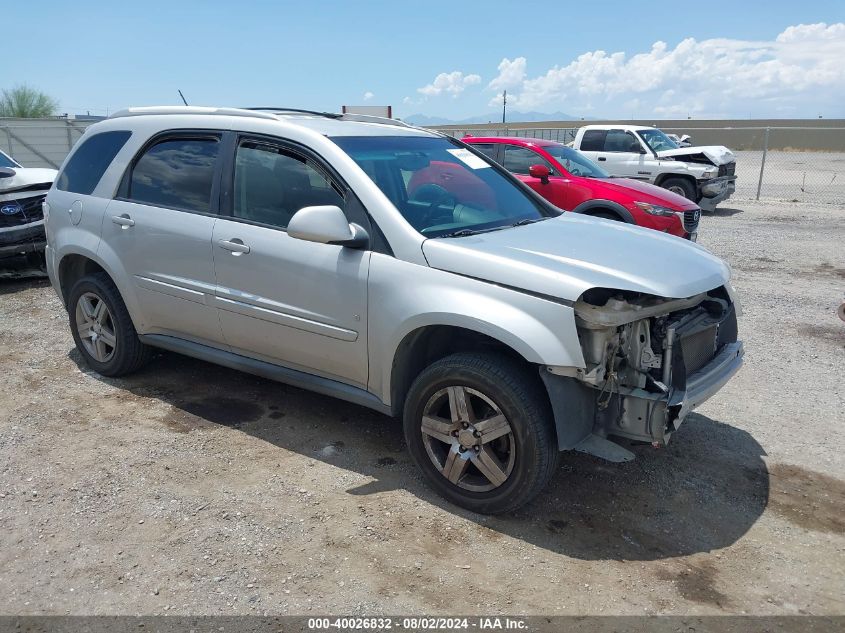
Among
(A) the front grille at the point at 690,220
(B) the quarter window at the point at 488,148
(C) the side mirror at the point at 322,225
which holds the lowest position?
(A) the front grille at the point at 690,220

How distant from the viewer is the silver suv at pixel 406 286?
340 centimetres

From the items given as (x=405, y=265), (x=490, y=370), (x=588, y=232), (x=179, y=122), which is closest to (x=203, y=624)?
(x=490, y=370)

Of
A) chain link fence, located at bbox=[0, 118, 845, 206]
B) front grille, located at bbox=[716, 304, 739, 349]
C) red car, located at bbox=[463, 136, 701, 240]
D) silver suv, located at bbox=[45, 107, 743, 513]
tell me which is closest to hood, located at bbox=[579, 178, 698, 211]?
red car, located at bbox=[463, 136, 701, 240]

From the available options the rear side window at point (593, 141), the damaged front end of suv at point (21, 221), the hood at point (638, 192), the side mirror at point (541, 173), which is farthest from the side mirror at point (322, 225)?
the rear side window at point (593, 141)

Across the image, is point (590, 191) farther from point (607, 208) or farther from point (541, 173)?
point (541, 173)

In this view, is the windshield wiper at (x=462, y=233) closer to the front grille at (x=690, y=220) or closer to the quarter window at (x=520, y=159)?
the front grille at (x=690, y=220)

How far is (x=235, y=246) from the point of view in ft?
14.1

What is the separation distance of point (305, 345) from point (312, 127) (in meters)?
1.29

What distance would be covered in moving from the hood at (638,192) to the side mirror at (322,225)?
249 inches

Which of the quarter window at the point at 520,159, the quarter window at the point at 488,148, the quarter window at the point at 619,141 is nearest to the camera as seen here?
the quarter window at the point at 520,159

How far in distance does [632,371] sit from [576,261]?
0.59 metres

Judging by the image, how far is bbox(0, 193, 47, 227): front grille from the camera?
8.02 m

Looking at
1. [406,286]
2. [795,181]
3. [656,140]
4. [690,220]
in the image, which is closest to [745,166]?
[795,181]

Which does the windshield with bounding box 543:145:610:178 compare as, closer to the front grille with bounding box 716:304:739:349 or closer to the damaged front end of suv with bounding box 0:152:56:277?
the front grille with bounding box 716:304:739:349
